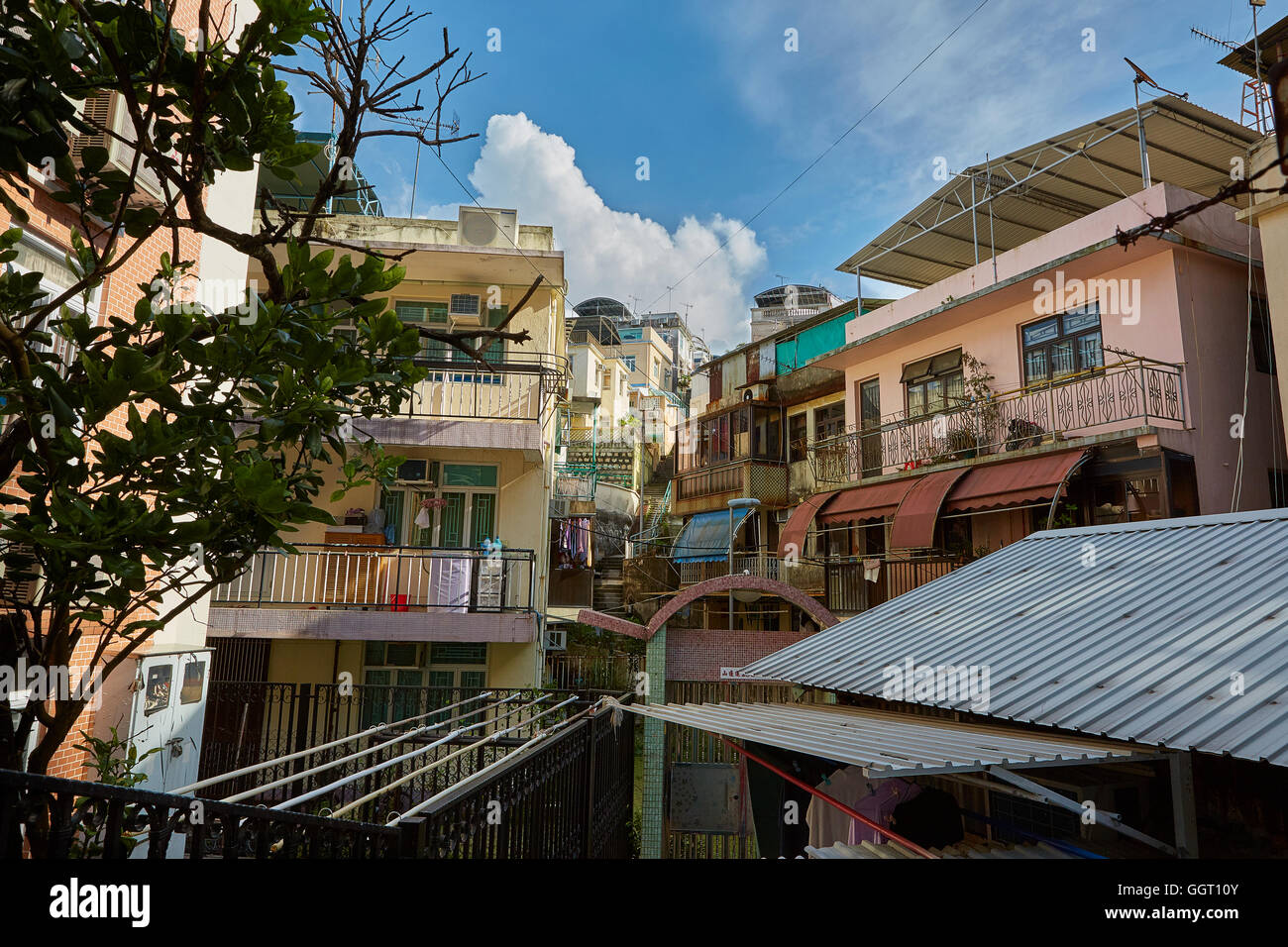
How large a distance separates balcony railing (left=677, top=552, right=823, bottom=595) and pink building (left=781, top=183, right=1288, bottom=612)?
105 inches

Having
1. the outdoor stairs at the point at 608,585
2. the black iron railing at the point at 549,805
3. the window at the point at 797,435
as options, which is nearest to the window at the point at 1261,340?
the window at the point at 797,435

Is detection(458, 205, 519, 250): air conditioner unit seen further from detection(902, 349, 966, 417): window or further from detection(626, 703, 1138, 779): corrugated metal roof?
detection(626, 703, 1138, 779): corrugated metal roof

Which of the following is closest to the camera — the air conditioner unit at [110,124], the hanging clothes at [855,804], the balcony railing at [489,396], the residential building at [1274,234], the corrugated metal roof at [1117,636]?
the corrugated metal roof at [1117,636]

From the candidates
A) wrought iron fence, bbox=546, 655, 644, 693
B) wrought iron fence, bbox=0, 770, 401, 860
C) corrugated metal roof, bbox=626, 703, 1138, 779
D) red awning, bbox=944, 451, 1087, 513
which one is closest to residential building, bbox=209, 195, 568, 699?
wrought iron fence, bbox=546, 655, 644, 693

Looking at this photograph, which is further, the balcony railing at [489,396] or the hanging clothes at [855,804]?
the balcony railing at [489,396]

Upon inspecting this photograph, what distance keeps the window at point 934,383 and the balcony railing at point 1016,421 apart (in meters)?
0.45

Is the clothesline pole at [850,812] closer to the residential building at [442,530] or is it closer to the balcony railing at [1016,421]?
the residential building at [442,530]

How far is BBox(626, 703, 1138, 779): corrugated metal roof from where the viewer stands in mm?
4074

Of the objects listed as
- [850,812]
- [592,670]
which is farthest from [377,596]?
[592,670]

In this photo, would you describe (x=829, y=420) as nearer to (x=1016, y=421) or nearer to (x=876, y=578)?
(x=876, y=578)

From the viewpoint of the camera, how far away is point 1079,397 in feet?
43.7

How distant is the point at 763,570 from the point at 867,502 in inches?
286

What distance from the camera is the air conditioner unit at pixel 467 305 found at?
47.6 ft
